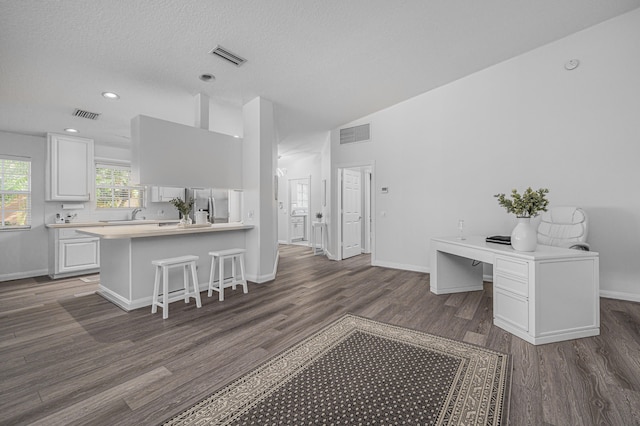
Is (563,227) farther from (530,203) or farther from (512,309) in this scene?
(512,309)

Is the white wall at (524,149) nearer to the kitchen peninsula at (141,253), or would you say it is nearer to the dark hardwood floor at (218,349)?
the dark hardwood floor at (218,349)

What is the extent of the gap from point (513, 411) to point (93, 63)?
474 centimetres

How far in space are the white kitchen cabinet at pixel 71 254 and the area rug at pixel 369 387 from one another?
4952 millimetres

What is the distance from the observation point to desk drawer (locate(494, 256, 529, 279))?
242 cm

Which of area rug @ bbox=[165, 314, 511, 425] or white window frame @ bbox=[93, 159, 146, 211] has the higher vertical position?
white window frame @ bbox=[93, 159, 146, 211]

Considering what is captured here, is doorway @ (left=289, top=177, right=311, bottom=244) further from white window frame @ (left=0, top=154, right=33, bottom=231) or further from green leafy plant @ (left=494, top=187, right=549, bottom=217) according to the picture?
green leafy plant @ (left=494, top=187, right=549, bottom=217)

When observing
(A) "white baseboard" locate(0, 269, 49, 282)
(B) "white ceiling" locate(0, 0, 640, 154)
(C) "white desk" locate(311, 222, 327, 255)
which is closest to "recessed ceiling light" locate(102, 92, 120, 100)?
(B) "white ceiling" locate(0, 0, 640, 154)

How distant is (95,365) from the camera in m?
2.06

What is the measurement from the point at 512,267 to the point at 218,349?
2.70 meters

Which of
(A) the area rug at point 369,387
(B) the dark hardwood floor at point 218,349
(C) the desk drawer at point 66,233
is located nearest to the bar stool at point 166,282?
(B) the dark hardwood floor at point 218,349

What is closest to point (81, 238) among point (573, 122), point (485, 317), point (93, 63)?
point (93, 63)

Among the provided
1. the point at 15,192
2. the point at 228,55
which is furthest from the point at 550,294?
the point at 15,192

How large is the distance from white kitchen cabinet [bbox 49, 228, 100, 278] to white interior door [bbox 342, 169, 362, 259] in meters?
4.95

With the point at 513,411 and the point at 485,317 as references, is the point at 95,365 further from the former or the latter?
the point at 485,317
